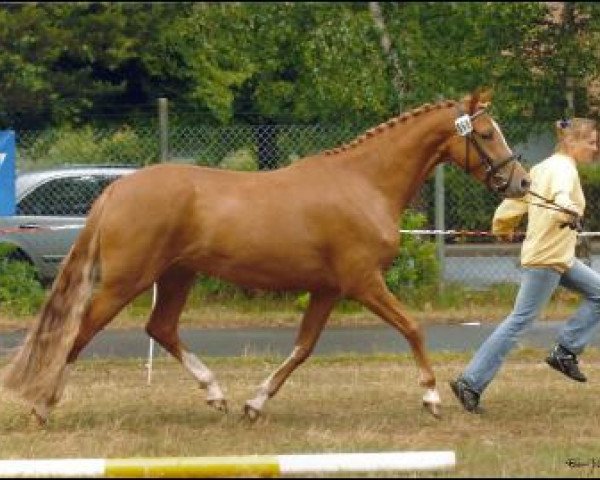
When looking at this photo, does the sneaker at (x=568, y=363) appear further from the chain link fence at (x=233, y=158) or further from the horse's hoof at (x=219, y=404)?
the chain link fence at (x=233, y=158)

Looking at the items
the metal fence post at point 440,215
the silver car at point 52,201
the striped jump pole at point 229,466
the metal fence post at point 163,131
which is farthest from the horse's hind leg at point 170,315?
the silver car at point 52,201

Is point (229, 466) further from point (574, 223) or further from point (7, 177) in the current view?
point (7, 177)

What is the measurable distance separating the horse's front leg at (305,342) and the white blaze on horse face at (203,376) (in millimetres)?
248

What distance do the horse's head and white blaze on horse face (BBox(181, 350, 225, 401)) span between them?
2.18 m

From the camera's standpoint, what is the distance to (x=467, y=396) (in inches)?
355

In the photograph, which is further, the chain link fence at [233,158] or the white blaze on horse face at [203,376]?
the chain link fence at [233,158]

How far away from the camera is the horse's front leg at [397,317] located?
8.70m

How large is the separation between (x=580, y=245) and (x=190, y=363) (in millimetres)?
7945

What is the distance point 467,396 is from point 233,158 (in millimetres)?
7347

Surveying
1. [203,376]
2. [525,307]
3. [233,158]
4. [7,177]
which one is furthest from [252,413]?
[233,158]

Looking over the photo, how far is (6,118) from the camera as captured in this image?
65.1ft

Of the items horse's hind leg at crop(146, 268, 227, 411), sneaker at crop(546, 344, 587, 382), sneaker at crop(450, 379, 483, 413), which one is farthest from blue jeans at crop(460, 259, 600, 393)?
horse's hind leg at crop(146, 268, 227, 411)

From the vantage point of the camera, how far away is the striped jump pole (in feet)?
20.2

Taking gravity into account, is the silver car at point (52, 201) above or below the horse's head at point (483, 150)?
below
